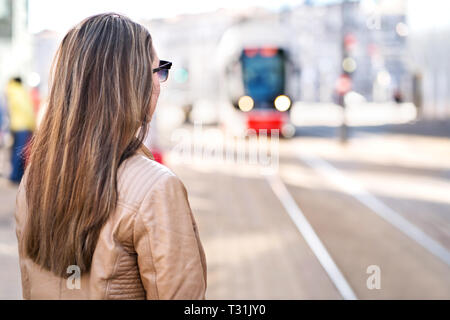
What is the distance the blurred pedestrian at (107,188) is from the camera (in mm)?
1812

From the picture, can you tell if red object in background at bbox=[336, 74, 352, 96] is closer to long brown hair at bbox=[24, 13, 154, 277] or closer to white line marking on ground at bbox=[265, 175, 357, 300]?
white line marking on ground at bbox=[265, 175, 357, 300]

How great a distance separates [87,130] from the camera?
6.09 ft

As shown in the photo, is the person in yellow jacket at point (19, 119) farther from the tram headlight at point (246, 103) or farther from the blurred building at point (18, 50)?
the blurred building at point (18, 50)

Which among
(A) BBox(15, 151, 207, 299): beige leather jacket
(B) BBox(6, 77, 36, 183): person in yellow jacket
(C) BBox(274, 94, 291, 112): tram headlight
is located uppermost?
(A) BBox(15, 151, 207, 299): beige leather jacket

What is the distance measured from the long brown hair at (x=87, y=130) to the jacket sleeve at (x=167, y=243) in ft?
0.32

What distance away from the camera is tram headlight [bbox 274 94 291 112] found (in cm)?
2369

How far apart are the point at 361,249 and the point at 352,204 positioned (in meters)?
3.33

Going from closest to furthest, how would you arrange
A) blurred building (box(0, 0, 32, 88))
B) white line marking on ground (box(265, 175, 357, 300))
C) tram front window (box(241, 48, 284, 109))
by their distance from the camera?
1. white line marking on ground (box(265, 175, 357, 300))
2. tram front window (box(241, 48, 284, 109))
3. blurred building (box(0, 0, 32, 88))

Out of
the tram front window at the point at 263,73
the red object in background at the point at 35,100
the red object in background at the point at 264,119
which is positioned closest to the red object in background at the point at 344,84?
the tram front window at the point at 263,73

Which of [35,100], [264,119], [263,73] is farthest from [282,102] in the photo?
[35,100]

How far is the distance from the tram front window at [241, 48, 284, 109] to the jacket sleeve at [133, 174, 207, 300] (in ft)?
71.9

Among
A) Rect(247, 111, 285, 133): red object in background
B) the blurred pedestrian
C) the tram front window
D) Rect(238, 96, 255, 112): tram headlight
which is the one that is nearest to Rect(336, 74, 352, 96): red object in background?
the tram front window
